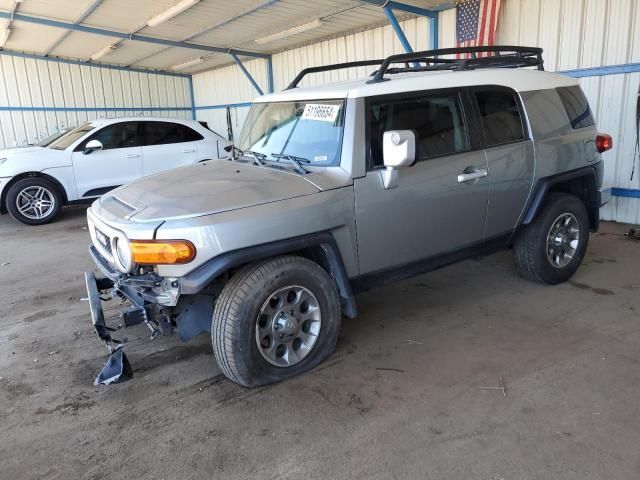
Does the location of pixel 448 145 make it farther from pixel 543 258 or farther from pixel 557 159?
pixel 543 258

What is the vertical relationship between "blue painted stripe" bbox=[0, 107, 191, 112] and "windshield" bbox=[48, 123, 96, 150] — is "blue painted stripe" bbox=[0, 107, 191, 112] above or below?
above

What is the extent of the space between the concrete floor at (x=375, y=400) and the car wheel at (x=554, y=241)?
0.20m

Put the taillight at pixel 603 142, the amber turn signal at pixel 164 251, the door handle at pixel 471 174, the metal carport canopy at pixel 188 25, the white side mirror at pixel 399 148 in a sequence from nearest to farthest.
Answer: the amber turn signal at pixel 164 251 < the white side mirror at pixel 399 148 < the door handle at pixel 471 174 < the taillight at pixel 603 142 < the metal carport canopy at pixel 188 25

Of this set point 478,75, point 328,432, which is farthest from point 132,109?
point 328,432

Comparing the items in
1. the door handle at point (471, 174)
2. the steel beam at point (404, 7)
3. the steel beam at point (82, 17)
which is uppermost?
the steel beam at point (82, 17)

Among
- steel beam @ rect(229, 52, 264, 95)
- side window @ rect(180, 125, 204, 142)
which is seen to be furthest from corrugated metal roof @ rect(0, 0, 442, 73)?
side window @ rect(180, 125, 204, 142)

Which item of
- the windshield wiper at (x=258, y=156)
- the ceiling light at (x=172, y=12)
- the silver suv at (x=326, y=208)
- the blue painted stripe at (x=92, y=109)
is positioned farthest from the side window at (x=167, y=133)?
the blue painted stripe at (x=92, y=109)

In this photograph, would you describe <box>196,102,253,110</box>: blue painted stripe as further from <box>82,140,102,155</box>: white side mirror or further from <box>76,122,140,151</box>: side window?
<box>82,140,102,155</box>: white side mirror

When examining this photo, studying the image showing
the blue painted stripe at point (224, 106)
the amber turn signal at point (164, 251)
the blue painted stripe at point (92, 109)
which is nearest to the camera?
the amber turn signal at point (164, 251)

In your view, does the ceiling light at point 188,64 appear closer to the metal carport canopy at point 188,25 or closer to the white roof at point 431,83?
the metal carport canopy at point 188,25

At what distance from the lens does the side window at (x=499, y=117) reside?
3910 millimetres

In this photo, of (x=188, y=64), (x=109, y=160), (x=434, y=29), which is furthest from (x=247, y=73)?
(x=434, y=29)

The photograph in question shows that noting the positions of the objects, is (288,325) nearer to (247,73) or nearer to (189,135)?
(189,135)

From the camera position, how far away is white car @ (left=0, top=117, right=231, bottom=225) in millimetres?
8281
